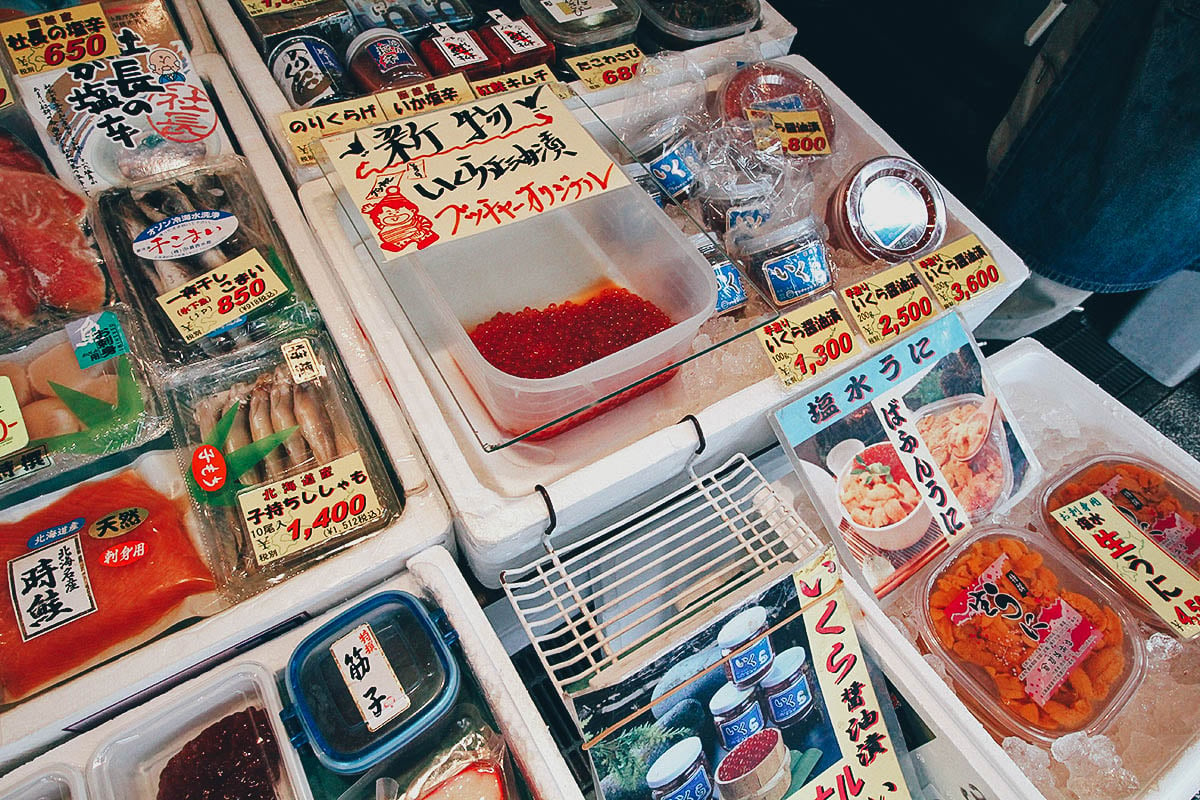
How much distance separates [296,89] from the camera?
170 cm

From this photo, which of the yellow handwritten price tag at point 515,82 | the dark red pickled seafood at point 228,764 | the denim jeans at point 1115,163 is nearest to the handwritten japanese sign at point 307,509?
the dark red pickled seafood at point 228,764

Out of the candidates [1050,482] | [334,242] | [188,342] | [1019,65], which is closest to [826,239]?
[1050,482]

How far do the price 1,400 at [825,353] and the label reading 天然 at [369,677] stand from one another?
91cm

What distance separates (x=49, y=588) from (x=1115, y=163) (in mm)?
2652

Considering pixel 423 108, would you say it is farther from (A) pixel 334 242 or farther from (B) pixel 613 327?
(B) pixel 613 327

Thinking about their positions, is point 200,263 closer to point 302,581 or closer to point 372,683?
point 302,581

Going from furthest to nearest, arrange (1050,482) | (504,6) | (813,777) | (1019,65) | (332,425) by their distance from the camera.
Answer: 1. (1019,65)
2. (504,6)
3. (1050,482)
4. (332,425)
5. (813,777)

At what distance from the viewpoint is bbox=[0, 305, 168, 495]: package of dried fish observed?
1263 millimetres

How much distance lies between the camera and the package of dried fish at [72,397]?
1.26 m

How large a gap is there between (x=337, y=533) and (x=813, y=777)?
2.92 ft

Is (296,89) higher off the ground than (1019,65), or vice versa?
(296,89)

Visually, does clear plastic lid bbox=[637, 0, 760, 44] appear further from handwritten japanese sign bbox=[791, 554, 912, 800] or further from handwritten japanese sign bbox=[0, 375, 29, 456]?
handwritten japanese sign bbox=[0, 375, 29, 456]

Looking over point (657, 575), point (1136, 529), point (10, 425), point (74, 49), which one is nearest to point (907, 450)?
point (1136, 529)

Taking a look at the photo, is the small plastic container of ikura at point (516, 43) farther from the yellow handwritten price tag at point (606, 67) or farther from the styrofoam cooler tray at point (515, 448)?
the styrofoam cooler tray at point (515, 448)
